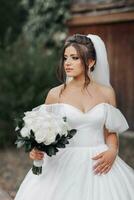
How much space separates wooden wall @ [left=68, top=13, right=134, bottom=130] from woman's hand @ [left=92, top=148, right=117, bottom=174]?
6988mm

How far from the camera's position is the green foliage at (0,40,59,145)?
1016 cm

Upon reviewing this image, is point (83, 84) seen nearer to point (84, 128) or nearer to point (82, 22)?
point (84, 128)

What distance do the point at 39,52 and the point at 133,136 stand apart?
238 centimetres

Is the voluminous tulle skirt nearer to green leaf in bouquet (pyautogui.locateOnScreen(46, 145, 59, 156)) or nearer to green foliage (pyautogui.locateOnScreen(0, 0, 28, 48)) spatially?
green leaf in bouquet (pyautogui.locateOnScreen(46, 145, 59, 156))

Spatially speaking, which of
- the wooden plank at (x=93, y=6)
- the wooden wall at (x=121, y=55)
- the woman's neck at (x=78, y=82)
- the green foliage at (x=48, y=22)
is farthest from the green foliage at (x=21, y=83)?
the woman's neck at (x=78, y=82)

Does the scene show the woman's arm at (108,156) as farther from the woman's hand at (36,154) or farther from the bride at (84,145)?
the woman's hand at (36,154)

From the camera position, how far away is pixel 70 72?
4281 mm

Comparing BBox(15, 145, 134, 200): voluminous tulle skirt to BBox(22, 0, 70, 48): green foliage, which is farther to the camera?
BBox(22, 0, 70, 48): green foliage

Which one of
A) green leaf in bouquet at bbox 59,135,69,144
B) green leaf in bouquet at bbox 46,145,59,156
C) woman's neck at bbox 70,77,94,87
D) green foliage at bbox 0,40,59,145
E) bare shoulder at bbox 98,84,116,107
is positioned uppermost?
woman's neck at bbox 70,77,94,87

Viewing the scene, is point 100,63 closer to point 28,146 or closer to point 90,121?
point 90,121

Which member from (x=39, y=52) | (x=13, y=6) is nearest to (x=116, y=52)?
(x=39, y=52)

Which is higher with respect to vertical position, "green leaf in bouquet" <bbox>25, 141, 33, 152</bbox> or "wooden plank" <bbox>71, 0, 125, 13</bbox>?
"wooden plank" <bbox>71, 0, 125, 13</bbox>

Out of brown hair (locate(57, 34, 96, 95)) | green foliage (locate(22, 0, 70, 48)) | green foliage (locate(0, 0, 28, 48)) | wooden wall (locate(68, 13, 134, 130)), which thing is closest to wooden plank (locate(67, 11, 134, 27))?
wooden wall (locate(68, 13, 134, 130))

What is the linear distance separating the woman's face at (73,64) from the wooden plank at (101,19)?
6686 millimetres
